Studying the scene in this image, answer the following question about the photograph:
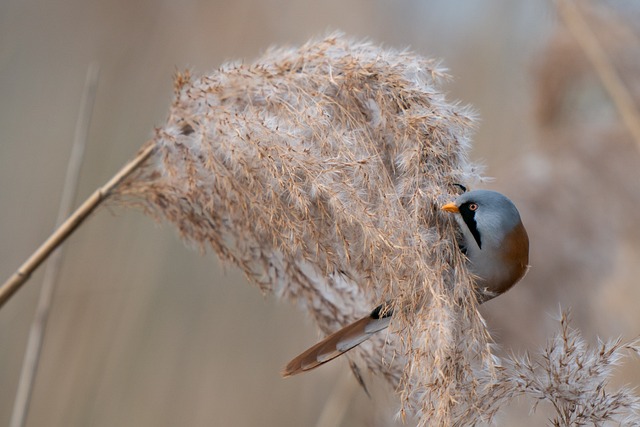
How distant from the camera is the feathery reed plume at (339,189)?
3.71 feet

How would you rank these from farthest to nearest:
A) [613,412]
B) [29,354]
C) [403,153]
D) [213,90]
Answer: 1. [29,354]
2. [213,90]
3. [403,153]
4. [613,412]

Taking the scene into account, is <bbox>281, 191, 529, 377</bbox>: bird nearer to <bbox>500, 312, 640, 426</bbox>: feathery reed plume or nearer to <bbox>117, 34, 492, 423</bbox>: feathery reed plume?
<bbox>117, 34, 492, 423</bbox>: feathery reed plume

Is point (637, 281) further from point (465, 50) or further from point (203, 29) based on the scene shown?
point (203, 29)

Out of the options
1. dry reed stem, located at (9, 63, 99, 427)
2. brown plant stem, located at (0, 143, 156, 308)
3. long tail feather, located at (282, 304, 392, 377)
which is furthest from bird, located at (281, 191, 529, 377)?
dry reed stem, located at (9, 63, 99, 427)

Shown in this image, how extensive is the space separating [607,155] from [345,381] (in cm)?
118

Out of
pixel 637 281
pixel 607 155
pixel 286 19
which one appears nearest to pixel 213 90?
pixel 607 155

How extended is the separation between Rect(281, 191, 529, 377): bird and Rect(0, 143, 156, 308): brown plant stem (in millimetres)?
510

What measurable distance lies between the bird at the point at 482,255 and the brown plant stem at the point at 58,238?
1.67ft

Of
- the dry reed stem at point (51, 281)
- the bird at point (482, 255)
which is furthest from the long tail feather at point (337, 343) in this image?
the dry reed stem at point (51, 281)

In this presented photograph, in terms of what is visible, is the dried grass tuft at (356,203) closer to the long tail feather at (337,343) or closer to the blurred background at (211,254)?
the long tail feather at (337,343)

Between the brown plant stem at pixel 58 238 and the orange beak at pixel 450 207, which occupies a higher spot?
the brown plant stem at pixel 58 238

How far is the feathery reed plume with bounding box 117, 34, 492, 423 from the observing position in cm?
113

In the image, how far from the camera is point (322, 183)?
1178mm

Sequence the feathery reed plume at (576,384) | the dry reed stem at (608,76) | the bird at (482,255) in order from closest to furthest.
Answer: the feathery reed plume at (576,384) < the bird at (482,255) < the dry reed stem at (608,76)
